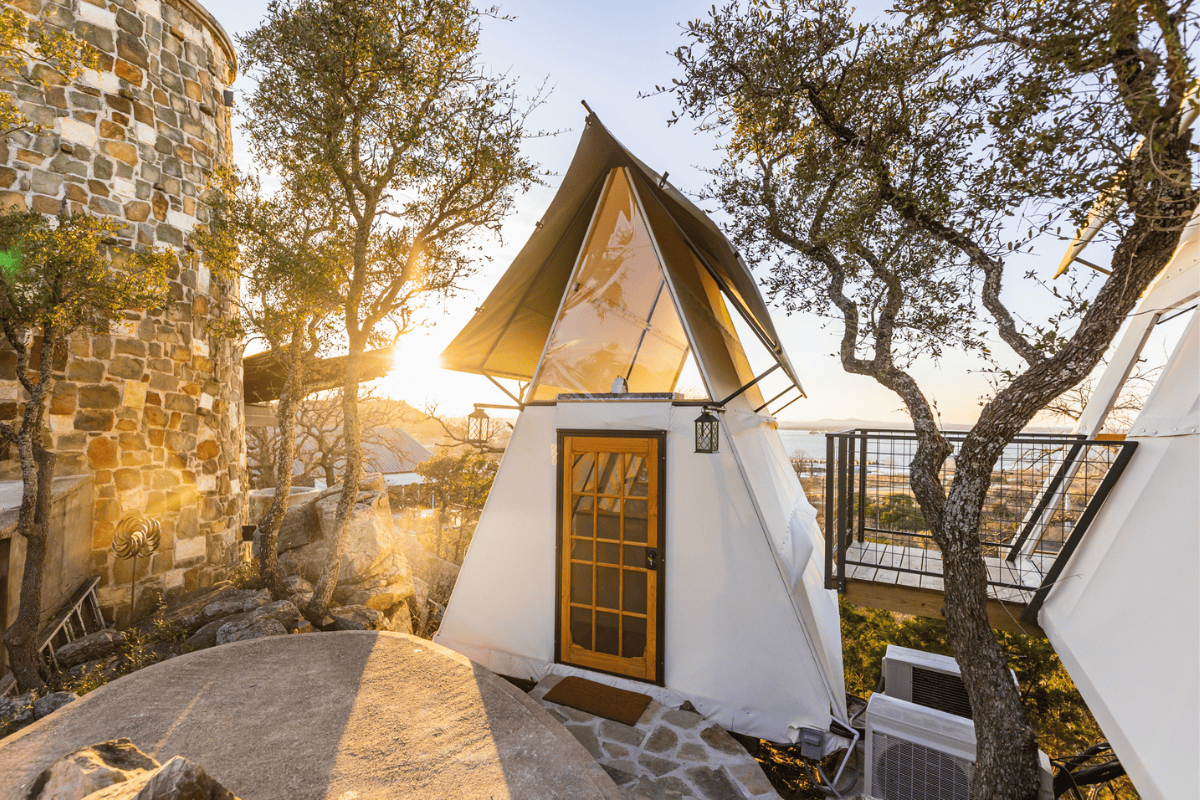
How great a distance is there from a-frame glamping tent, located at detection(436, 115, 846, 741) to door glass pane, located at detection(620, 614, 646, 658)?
0.02 metres

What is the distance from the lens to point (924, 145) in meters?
3.42

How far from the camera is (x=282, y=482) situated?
18.8ft

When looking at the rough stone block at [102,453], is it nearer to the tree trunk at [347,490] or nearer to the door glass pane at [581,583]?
the tree trunk at [347,490]

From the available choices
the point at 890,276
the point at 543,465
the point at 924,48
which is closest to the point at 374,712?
the point at 543,465

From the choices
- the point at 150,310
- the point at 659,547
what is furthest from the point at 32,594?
the point at 659,547

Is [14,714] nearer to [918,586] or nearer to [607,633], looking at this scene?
[607,633]

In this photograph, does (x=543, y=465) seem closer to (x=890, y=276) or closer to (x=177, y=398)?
(x=890, y=276)

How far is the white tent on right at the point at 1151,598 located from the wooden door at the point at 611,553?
2754 millimetres

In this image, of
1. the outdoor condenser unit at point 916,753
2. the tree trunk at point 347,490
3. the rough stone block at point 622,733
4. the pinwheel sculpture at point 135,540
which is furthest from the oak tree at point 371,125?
the outdoor condenser unit at point 916,753

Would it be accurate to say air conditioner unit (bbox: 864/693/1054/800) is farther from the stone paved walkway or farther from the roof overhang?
the roof overhang

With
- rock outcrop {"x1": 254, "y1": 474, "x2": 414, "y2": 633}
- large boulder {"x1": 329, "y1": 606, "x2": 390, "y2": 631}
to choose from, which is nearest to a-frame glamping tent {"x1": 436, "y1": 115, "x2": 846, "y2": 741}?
large boulder {"x1": 329, "y1": 606, "x2": 390, "y2": 631}

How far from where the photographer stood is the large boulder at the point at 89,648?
164 inches

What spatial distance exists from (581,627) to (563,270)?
3.88 meters

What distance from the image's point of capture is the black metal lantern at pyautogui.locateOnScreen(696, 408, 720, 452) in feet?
13.5
